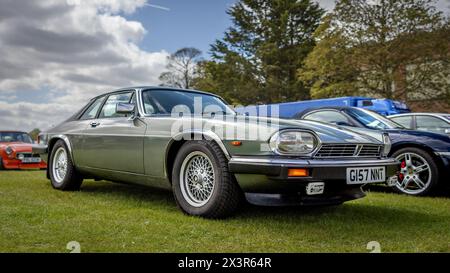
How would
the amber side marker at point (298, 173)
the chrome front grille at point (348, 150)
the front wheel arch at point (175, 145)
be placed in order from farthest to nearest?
the front wheel arch at point (175, 145) < the chrome front grille at point (348, 150) < the amber side marker at point (298, 173)

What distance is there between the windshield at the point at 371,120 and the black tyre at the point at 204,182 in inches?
132

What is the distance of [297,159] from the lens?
10.3 feet

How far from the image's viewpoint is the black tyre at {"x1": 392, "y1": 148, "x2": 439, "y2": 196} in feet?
17.4

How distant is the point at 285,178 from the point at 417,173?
Result: 10.7 ft

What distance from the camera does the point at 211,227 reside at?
325 cm

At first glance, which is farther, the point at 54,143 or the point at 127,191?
the point at 54,143

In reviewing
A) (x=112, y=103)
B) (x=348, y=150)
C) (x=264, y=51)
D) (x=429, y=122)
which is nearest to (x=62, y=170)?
(x=112, y=103)

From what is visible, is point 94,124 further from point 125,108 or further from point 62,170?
point 62,170

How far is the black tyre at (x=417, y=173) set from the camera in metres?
5.29

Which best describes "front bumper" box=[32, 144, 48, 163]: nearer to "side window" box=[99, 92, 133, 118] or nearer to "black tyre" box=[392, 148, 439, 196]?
"side window" box=[99, 92, 133, 118]

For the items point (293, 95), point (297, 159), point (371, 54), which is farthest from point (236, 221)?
point (293, 95)

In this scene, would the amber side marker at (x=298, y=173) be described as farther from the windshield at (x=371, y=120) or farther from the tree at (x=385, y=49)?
the tree at (x=385, y=49)

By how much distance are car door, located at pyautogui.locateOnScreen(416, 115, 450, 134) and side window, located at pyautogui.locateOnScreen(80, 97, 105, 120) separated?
5371mm

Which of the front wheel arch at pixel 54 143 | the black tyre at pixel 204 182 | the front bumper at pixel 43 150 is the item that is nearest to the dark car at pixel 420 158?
the black tyre at pixel 204 182
